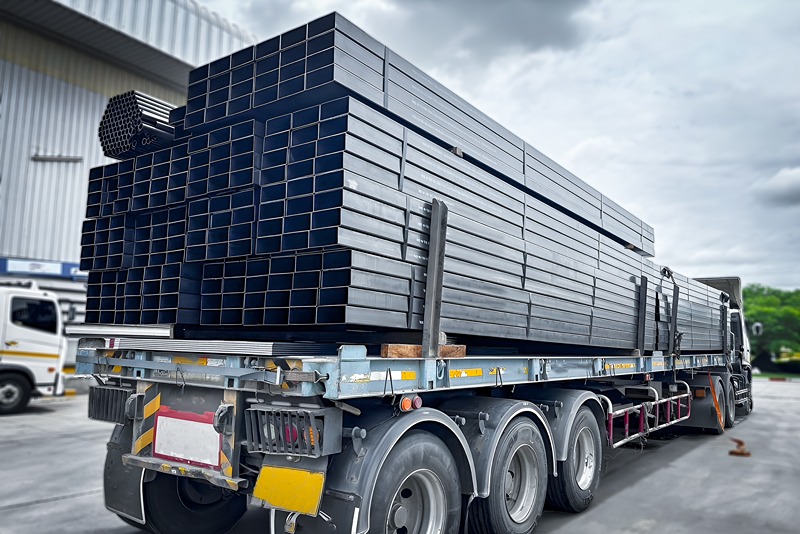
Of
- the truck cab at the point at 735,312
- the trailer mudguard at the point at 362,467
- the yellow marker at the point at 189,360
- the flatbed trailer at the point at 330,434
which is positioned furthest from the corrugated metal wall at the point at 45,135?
the truck cab at the point at 735,312

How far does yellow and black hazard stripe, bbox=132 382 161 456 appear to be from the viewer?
12.3ft

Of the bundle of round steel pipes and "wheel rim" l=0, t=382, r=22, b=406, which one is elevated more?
the bundle of round steel pipes

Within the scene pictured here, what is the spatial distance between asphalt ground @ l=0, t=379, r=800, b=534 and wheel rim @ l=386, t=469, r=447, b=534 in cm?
81

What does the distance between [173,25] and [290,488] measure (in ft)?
60.2

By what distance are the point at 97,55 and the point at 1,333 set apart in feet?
35.3

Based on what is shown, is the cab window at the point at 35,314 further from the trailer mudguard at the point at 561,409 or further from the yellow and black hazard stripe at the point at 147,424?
the trailer mudguard at the point at 561,409

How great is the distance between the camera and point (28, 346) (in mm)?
11039

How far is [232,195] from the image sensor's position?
379 cm

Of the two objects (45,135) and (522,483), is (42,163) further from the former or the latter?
(522,483)

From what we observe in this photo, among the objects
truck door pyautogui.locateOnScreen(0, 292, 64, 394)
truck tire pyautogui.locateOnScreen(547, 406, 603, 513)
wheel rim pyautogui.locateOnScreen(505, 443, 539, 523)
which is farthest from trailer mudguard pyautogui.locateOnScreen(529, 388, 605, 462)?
truck door pyautogui.locateOnScreen(0, 292, 64, 394)

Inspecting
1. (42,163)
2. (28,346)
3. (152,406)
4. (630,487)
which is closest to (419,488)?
(152,406)

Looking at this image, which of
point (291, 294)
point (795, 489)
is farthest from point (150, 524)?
point (795, 489)

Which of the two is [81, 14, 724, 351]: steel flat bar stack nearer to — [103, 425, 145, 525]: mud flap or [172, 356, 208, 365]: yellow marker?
[172, 356, 208, 365]: yellow marker

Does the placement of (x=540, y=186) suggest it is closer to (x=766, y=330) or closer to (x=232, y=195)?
(x=232, y=195)
